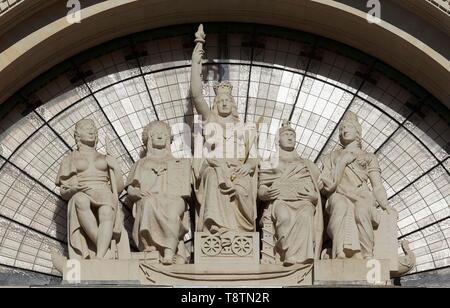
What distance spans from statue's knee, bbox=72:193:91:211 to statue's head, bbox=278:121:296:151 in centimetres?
307

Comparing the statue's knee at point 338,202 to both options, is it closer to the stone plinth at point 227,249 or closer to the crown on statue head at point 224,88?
the stone plinth at point 227,249

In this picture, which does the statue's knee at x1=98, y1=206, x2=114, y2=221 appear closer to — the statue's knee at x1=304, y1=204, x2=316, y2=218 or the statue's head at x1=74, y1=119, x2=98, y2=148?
the statue's head at x1=74, y1=119, x2=98, y2=148

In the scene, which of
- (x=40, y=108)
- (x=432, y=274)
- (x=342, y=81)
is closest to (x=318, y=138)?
(x=342, y=81)

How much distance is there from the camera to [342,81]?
74.4ft

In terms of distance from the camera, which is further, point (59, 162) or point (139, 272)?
point (59, 162)

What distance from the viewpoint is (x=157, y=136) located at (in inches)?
834

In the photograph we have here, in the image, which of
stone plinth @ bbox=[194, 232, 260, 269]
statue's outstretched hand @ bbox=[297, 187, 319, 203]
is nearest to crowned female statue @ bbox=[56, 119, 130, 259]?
stone plinth @ bbox=[194, 232, 260, 269]

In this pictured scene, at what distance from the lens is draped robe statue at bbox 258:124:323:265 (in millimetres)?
20234

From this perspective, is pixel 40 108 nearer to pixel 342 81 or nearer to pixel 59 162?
pixel 59 162

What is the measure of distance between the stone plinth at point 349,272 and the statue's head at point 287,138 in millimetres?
2026

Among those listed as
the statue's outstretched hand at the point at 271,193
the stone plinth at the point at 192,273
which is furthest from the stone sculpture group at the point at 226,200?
the stone plinth at the point at 192,273

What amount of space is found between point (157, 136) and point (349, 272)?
3620 mm
